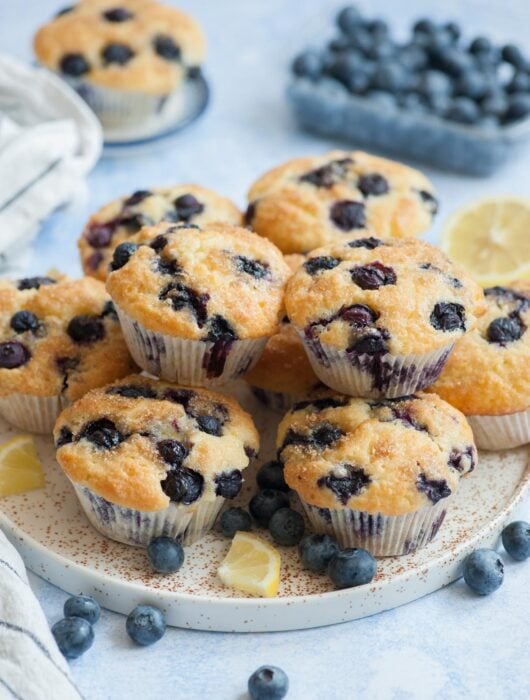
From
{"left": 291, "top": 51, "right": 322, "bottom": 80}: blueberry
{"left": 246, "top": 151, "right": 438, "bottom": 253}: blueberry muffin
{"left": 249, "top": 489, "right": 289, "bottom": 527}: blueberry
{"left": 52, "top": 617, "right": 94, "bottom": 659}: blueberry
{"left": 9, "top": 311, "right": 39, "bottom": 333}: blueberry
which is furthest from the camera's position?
{"left": 291, "top": 51, "right": 322, "bottom": 80}: blueberry

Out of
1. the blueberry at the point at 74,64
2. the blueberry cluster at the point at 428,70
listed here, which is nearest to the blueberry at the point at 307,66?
the blueberry cluster at the point at 428,70

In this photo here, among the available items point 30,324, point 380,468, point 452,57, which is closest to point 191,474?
point 380,468

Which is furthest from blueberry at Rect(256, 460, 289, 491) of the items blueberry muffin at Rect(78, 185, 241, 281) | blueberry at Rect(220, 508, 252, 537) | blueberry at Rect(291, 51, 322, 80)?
blueberry at Rect(291, 51, 322, 80)

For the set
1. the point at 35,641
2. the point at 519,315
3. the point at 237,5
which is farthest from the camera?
the point at 237,5

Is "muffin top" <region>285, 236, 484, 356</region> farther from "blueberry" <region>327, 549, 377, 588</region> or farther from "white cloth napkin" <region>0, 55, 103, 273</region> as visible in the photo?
"white cloth napkin" <region>0, 55, 103, 273</region>

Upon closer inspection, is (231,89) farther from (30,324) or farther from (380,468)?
(380,468)

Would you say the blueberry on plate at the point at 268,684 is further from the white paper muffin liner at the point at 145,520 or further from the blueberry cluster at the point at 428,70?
the blueberry cluster at the point at 428,70
